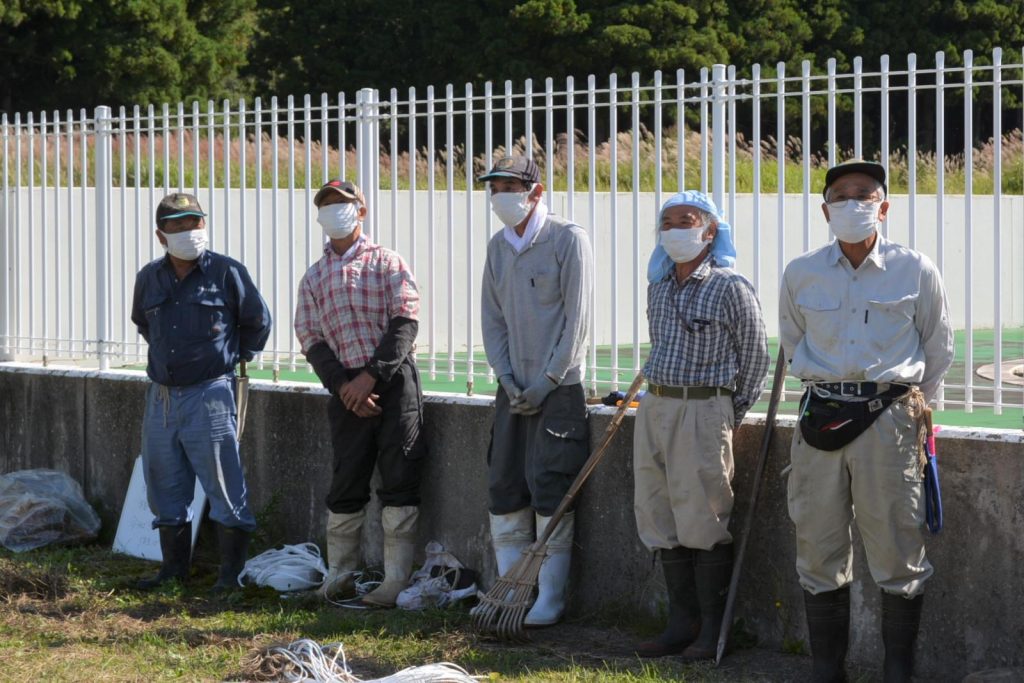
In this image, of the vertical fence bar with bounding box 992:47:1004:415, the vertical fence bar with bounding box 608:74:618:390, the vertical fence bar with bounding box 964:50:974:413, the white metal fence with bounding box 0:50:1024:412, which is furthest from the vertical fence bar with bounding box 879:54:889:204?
the vertical fence bar with bounding box 608:74:618:390

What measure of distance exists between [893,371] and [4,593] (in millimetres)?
4366

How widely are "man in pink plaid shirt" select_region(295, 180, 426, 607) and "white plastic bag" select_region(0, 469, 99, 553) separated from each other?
7.16ft

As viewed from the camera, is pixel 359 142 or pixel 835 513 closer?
pixel 835 513

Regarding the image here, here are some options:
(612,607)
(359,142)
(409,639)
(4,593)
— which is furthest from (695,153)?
(4,593)

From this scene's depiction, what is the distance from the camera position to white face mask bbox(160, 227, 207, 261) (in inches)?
286

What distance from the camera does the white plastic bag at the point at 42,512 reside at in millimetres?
8422

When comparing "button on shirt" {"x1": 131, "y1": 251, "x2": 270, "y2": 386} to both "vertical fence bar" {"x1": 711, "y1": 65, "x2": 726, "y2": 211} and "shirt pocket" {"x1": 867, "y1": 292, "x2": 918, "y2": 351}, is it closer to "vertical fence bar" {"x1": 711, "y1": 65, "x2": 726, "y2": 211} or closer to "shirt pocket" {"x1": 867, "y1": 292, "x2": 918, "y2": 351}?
"vertical fence bar" {"x1": 711, "y1": 65, "x2": 726, "y2": 211}

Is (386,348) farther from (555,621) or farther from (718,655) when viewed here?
(718,655)

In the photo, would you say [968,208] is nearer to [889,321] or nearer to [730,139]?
[889,321]

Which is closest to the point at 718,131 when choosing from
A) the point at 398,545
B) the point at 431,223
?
the point at 431,223

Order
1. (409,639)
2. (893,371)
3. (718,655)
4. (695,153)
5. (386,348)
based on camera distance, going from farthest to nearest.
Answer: (695,153) → (386,348) → (409,639) → (718,655) → (893,371)

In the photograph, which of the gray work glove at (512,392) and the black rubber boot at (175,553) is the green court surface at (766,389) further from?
the black rubber boot at (175,553)

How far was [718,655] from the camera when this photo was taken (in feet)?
19.2

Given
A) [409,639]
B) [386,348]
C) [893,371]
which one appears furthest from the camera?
[386,348]
